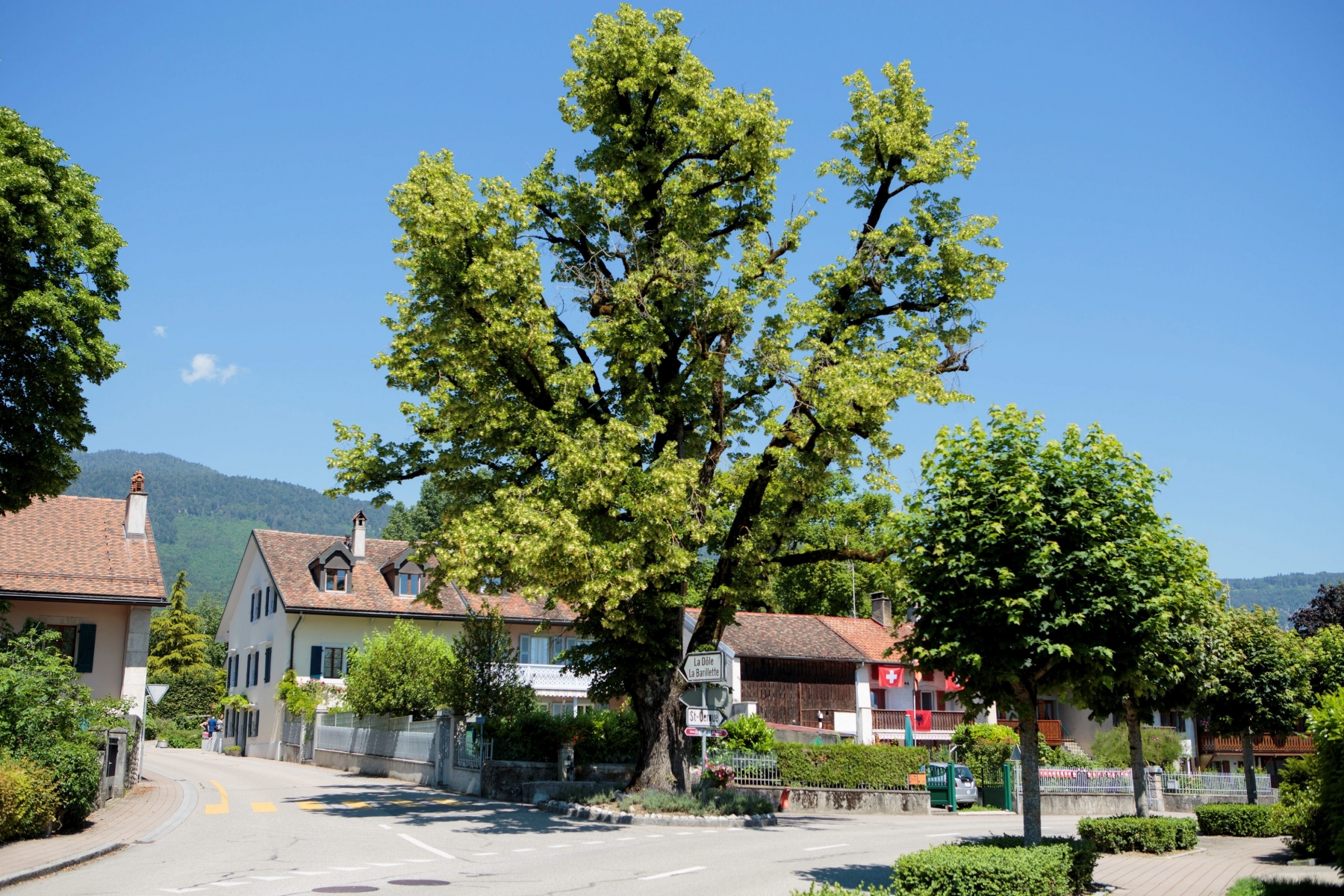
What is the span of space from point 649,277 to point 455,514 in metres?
6.43

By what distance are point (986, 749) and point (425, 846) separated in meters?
24.3

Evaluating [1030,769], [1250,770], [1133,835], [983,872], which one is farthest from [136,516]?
[1250,770]

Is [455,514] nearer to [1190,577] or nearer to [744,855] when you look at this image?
[744,855]

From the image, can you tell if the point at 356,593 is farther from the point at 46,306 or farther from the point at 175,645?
the point at 175,645

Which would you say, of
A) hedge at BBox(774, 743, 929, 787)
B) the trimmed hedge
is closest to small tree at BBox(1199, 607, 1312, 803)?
the trimmed hedge

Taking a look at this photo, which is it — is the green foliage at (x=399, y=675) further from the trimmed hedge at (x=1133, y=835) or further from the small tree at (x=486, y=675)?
the trimmed hedge at (x=1133, y=835)

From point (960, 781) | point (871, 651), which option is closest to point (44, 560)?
point (960, 781)

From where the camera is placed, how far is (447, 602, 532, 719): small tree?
95.4ft

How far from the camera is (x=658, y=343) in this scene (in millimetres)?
22266

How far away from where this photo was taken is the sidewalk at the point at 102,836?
547 inches

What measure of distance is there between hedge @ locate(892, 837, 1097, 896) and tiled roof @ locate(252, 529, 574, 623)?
34705 millimetres

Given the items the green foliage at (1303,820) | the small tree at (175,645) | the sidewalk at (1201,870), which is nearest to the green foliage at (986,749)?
the green foliage at (1303,820)

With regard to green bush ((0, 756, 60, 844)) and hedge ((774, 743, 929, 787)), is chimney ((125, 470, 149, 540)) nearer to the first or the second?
green bush ((0, 756, 60, 844))

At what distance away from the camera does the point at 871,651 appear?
49.7 metres
